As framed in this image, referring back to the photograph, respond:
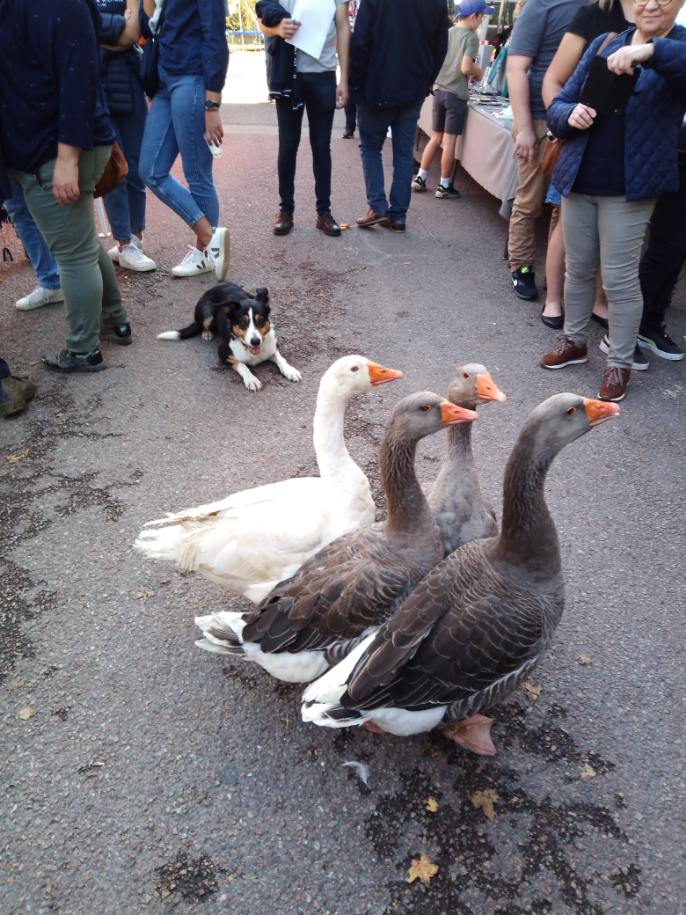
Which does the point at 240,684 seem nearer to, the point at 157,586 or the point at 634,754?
the point at 157,586

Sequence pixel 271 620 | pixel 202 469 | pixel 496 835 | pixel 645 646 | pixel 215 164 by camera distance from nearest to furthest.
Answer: pixel 496 835, pixel 271 620, pixel 645 646, pixel 202 469, pixel 215 164

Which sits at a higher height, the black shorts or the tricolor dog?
the black shorts

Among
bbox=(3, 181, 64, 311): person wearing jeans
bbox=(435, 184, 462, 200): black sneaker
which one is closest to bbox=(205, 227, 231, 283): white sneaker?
bbox=(3, 181, 64, 311): person wearing jeans

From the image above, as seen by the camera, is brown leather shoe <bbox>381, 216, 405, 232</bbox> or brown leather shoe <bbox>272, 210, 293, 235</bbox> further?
brown leather shoe <bbox>381, 216, 405, 232</bbox>

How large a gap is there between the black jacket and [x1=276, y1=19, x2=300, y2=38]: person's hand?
59cm

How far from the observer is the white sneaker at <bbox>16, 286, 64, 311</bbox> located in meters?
4.99

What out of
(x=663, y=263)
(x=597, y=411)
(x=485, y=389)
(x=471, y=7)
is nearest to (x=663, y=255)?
(x=663, y=263)

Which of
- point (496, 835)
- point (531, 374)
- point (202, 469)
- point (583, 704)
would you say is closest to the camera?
point (496, 835)

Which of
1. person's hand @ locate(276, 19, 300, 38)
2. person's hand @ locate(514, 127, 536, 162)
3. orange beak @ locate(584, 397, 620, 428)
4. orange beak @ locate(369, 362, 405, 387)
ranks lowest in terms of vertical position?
orange beak @ locate(369, 362, 405, 387)

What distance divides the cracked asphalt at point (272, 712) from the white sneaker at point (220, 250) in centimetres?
125

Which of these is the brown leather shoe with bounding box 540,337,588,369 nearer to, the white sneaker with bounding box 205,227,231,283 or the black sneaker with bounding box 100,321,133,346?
the white sneaker with bounding box 205,227,231,283

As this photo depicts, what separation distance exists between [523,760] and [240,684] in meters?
1.11

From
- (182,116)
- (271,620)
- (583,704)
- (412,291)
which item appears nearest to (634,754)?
(583,704)

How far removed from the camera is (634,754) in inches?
86.0
